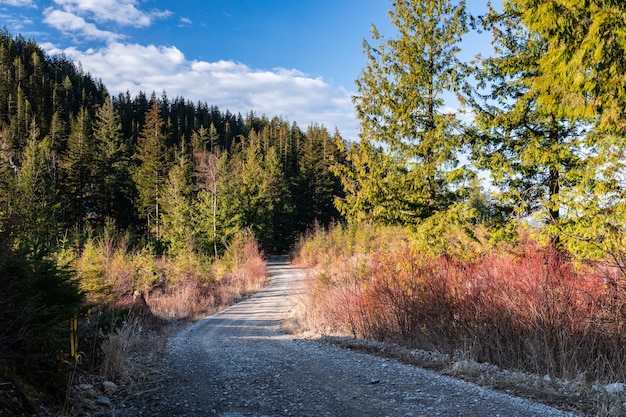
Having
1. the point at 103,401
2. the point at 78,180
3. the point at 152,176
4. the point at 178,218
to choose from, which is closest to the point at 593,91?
the point at 103,401

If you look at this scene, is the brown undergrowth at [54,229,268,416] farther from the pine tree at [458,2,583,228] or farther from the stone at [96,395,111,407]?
the pine tree at [458,2,583,228]

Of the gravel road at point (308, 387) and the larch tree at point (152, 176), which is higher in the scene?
the larch tree at point (152, 176)

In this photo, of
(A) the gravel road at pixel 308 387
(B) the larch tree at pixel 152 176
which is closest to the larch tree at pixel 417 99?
(A) the gravel road at pixel 308 387

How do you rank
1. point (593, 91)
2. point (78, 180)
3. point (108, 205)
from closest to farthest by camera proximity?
1. point (593, 91)
2. point (78, 180)
3. point (108, 205)

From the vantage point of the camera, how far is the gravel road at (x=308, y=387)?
14.8 ft

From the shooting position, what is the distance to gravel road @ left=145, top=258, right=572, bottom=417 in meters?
→ 4.50

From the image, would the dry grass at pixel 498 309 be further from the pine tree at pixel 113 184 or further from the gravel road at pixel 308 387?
the pine tree at pixel 113 184

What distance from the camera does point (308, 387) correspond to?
216 inches

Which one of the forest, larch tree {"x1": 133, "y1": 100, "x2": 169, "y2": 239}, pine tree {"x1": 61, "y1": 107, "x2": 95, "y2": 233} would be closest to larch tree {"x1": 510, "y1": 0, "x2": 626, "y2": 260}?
the forest

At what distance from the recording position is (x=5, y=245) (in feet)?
11.9

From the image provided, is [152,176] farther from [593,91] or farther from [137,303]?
[593,91]

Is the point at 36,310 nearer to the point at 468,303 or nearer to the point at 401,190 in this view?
the point at 468,303

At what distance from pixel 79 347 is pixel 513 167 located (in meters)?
10.0

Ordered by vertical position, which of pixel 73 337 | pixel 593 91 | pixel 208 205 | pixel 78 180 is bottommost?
pixel 73 337
